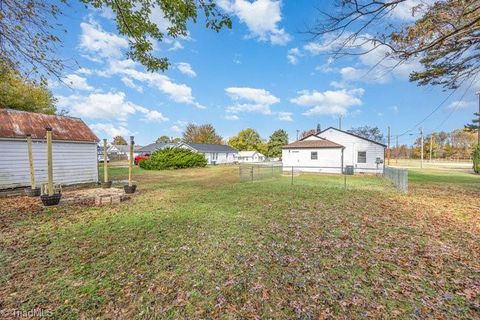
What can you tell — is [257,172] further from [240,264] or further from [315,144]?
[240,264]

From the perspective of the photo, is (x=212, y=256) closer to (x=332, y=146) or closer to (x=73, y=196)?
(x=73, y=196)

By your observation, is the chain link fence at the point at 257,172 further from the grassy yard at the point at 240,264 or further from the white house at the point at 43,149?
the white house at the point at 43,149

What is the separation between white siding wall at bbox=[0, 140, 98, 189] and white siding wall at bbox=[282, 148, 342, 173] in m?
15.0

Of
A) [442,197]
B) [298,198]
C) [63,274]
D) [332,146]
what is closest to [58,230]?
[63,274]

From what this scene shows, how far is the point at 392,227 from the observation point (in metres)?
5.82

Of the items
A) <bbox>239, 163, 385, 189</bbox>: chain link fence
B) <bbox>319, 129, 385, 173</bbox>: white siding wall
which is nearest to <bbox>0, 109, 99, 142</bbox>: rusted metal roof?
<bbox>239, 163, 385, 189</bbox>: chain link fence

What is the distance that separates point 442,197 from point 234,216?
9.43 m

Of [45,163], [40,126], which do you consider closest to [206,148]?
[40,126]

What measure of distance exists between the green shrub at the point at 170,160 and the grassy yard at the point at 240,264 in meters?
18.8

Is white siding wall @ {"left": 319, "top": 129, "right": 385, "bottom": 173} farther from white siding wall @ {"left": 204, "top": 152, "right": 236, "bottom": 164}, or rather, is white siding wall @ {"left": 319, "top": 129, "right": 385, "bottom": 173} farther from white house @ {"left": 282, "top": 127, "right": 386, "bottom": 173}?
white siding wall @ {"left": 204, "top": 152, "right": 236, "bottom": 164}

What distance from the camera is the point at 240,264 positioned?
383 cm

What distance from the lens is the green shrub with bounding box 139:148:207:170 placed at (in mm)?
25938

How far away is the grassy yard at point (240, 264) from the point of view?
→ 9.12 ft

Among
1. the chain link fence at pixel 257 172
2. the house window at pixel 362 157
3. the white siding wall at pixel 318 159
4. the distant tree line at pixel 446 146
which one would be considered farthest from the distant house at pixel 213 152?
the distant tree line at pixel 446 146
